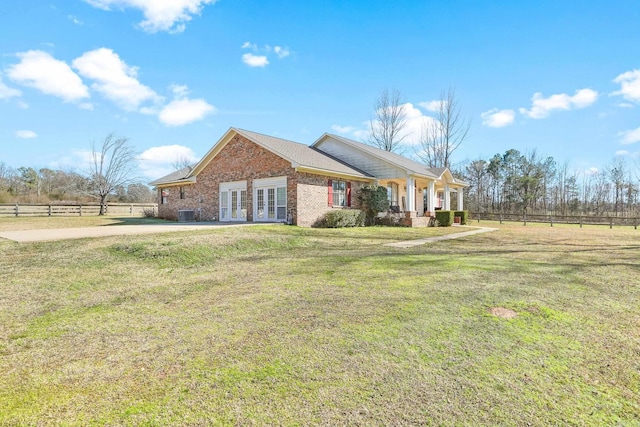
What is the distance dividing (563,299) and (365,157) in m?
17.7

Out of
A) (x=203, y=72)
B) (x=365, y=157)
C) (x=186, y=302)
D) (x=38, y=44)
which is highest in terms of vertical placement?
(x=203, y=72)

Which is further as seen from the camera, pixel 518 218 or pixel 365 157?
pixel 518 218

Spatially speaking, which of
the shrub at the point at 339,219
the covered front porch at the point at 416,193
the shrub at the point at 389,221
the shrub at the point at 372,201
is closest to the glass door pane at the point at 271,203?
the shrub at the point at 339,219

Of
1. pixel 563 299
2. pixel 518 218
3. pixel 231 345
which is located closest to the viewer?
pixel 231 345

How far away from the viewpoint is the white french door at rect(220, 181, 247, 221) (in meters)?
19.5

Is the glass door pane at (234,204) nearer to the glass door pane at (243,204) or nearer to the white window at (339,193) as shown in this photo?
the glass door pane at (243,204)

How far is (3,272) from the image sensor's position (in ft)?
21.5

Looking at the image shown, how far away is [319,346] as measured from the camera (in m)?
3.28

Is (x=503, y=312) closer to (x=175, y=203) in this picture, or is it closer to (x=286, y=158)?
(x=286, y=158)

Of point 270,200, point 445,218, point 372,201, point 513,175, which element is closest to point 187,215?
point 270,200

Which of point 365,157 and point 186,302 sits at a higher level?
point 365,157

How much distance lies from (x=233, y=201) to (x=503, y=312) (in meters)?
18.0

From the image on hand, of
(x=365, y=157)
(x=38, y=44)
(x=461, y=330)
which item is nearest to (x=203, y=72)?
(x=38, y=44)

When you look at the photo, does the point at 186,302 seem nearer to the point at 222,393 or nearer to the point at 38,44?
the point at 222,393
